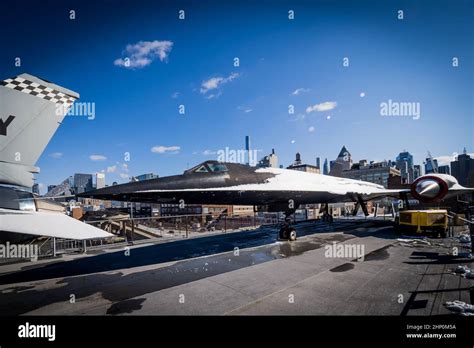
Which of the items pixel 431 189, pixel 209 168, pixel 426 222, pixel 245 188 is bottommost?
pixel 426 222

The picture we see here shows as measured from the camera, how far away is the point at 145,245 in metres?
11.7

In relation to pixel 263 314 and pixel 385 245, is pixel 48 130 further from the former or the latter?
pixel 385 245

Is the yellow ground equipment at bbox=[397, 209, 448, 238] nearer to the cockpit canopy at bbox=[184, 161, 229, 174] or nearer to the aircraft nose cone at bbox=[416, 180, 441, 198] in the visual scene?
the aircraft nose cone at bbox=[416, 180, 441, 198]

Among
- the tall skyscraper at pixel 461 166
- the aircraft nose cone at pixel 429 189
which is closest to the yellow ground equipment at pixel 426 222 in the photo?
the aircraft nose cone at pixel 429 189

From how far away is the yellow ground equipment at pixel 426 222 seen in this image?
11.5 meters

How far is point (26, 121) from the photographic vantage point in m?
6.39

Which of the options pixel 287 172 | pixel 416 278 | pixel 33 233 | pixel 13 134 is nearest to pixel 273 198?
pixel 287 172

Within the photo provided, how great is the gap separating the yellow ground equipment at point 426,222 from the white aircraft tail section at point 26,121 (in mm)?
17566

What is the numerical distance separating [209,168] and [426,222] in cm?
1251

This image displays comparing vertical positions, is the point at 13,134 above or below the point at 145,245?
above

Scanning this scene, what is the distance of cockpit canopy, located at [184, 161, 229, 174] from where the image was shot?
840 centimetres

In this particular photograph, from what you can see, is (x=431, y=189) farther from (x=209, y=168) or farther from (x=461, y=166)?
(x=461, y=166)

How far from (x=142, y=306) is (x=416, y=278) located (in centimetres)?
740

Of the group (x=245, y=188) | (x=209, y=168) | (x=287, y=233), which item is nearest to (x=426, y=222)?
(x=287, y=233)
